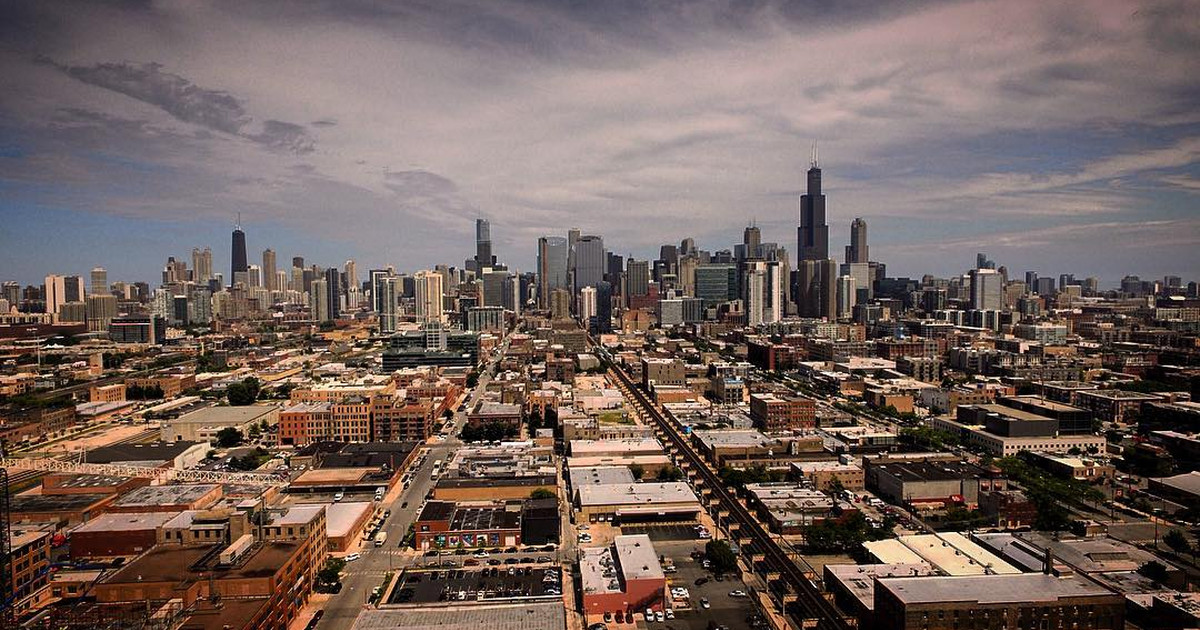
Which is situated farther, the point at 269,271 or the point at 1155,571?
the point at 269,271

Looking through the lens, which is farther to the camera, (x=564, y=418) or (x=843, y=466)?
(x=564, y=418)

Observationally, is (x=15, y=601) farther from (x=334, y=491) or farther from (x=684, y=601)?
(x=684, y=601)

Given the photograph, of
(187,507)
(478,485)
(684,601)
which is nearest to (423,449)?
(478,485)

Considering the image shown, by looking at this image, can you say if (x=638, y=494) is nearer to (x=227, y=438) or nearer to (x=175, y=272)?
(x=227, y=438)

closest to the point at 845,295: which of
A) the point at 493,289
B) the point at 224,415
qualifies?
the point at 493,289

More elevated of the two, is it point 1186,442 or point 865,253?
point 865,253

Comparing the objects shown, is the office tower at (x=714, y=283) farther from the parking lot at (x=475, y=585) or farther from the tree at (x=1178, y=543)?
the parking lot at (x=475, y=585)
